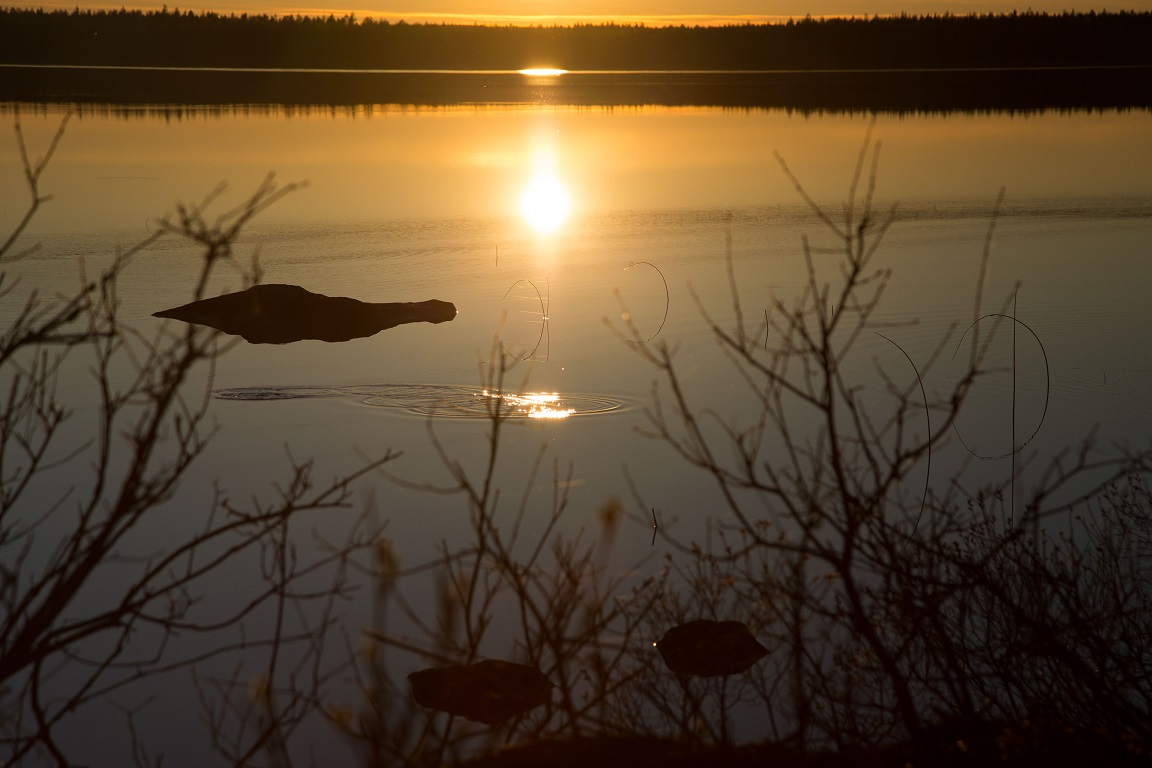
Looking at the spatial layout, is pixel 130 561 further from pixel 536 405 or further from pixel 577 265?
pixel 577 265

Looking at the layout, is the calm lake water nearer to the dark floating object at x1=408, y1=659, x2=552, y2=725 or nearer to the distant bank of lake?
the dark floating object at x1=408, y1=659, x2=552, y2=725

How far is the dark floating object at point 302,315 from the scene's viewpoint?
9.98 metres

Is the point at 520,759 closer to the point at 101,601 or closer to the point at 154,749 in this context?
the point at 154,749

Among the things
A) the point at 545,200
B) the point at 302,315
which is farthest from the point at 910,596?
the point at 545,200

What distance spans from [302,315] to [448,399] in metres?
2.70

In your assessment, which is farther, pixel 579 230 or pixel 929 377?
pixel 579 230

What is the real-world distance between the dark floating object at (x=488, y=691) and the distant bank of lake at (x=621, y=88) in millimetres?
31067

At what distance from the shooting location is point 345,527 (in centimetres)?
588

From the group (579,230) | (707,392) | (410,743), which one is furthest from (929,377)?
(579,230)

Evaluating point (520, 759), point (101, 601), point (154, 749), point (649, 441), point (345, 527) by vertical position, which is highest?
point (649, 441)

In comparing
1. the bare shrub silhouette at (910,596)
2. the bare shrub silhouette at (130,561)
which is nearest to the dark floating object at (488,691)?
the bare shrub silhouette at (910,596)

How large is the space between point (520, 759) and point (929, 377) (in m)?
5.61

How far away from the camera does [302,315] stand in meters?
10.4

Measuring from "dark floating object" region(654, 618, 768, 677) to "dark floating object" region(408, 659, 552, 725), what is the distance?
499 millimetres
